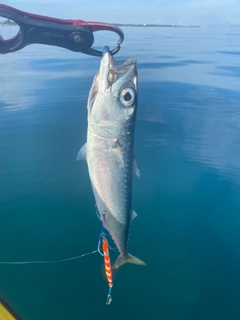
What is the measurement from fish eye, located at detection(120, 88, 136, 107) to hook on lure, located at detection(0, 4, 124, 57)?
1.04 meters

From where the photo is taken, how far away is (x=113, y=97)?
78.4 inches

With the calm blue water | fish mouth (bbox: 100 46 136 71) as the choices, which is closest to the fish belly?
fish mouth (bbox: 100 46 136 71)

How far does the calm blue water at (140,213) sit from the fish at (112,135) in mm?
1983

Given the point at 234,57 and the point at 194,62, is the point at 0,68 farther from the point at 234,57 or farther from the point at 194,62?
the point at 234,57

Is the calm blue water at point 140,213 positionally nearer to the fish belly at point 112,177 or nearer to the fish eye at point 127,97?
the fish belly at point 112,177

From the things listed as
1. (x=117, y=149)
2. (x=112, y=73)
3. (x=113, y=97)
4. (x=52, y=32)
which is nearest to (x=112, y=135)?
(x=117, y=149)

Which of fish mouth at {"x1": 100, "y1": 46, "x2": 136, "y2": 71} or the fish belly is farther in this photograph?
the fish belly

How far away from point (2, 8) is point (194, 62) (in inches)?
529

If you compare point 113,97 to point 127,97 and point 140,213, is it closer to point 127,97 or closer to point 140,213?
point 127,97

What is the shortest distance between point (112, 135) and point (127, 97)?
0.28 meters

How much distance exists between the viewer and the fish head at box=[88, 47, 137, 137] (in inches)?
77.4

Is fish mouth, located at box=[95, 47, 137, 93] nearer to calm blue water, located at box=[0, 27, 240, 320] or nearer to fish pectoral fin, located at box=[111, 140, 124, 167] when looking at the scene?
fish pectoral fin, located at box=[111, 140, 124, 167]

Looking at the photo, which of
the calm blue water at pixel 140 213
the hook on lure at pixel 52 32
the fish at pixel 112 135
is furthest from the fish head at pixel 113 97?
the calm blue water at pixel 140 213

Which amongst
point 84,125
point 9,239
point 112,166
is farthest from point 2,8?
point 84,125
